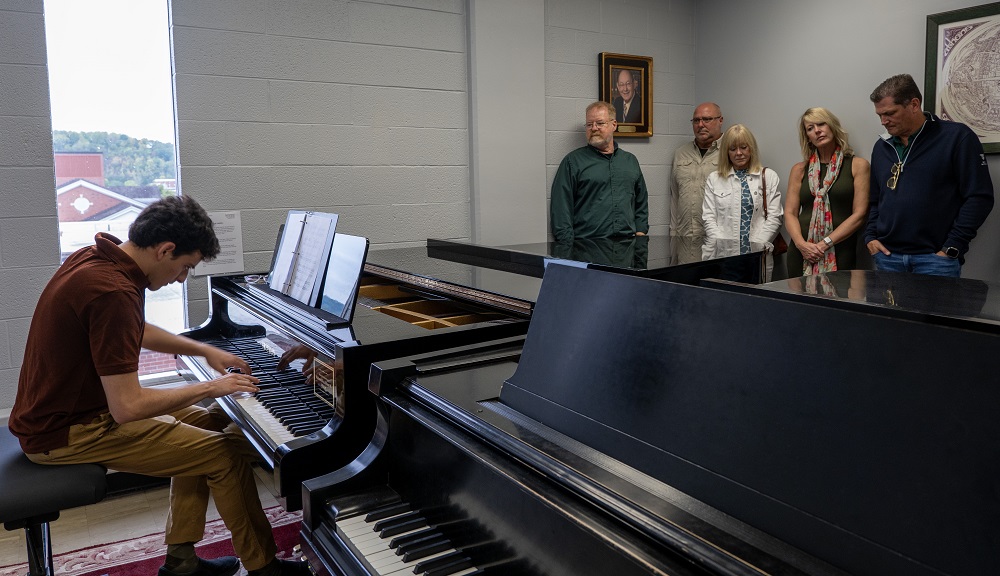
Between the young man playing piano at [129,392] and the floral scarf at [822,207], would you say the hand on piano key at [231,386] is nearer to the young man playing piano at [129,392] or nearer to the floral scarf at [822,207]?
the young man playing piano at [129,392]

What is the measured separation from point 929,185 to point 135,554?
12.2 ft

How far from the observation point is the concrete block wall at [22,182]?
10.1 feet

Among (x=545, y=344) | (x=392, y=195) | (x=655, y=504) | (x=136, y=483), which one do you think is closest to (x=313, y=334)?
(x=545, y=344)

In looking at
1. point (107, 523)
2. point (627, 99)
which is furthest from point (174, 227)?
point (627, 99)

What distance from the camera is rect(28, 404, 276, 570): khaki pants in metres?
1.95

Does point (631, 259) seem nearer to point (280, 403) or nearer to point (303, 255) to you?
point (303, 255)

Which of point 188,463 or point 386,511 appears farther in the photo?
point 188,463

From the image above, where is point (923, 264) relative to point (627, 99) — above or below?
below

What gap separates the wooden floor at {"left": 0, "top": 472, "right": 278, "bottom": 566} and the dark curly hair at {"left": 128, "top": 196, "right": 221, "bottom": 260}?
131 cm

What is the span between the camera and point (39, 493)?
1821 mm

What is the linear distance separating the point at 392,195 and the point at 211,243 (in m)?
2.03

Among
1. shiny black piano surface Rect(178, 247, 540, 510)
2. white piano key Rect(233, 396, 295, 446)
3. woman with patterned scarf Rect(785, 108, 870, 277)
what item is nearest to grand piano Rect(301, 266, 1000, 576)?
shiny black piano surface Rect(178, 247, 540, 510)

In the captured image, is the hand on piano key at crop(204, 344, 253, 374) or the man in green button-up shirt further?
the man in green button-up shirt

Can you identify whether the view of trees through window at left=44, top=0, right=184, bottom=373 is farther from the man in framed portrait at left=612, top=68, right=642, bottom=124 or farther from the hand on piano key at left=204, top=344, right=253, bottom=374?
the man in framed portrait at left=612, top=68, right=642, bottom=124
